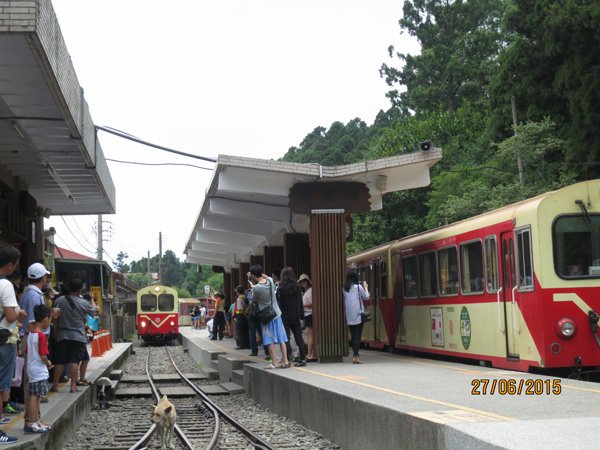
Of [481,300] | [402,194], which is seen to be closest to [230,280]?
[402,194]

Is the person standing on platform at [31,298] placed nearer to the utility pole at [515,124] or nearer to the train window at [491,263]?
the train window at [491,263]

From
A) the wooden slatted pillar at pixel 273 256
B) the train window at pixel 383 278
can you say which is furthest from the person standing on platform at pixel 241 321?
the train window at pixel 383 278

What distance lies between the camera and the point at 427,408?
744 centimetres

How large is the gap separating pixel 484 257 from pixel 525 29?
2305 centimetres

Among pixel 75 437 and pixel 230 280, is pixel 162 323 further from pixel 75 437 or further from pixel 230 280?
pixel 75 437

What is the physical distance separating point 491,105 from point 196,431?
95.4 ft

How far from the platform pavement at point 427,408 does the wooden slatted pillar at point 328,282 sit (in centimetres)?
123

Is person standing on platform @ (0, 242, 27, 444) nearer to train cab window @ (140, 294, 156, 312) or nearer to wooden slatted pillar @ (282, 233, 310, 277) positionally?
wooden slatted pillar @ (282, 233, 310, 277)

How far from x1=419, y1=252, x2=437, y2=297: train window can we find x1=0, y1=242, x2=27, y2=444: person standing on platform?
31.1ft

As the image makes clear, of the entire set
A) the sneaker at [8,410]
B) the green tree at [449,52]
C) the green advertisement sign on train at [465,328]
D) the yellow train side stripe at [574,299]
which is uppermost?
the green tree at [449,52]

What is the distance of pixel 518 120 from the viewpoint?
35.8 metres

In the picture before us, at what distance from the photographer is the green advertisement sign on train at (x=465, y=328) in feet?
45.9

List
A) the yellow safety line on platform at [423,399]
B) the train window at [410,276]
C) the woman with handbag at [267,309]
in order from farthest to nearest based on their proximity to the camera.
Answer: the train window at [410,276], the woman with handbag at [267,309], the yellow safety line on platform at [423,399]
